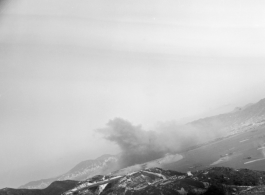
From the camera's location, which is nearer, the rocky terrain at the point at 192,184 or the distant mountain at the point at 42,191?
the rocky terrain at the point at 192,184

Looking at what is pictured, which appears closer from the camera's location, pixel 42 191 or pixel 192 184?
pixel 192 184

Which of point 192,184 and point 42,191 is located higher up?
point 42,191

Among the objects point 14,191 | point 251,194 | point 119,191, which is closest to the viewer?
point 251,194

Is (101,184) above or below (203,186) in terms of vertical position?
above

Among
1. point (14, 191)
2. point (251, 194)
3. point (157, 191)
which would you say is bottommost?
point (251, 194)

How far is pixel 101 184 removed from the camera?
77875 millimetres

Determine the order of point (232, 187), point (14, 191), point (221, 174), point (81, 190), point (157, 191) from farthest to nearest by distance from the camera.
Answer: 1. point (14, 191)
2. point (81, 190)
3. point (221, 174)
4. point (157, 191)
5. point (232, 187)

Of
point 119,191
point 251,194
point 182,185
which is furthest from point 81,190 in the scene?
point 251,194

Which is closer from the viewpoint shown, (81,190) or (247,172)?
(247,172)

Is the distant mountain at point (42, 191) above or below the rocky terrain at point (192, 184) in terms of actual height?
above

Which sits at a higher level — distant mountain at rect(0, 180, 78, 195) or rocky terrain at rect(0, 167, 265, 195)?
distant mountain at rect(0, 180, 78, 195)

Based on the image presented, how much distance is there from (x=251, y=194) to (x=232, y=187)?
7.44 meters

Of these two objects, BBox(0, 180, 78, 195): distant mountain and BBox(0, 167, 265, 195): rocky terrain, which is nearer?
BBox(0, 167, 265, 195): rocky terrain

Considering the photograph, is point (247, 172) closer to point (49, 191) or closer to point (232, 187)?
point (232, 187)
